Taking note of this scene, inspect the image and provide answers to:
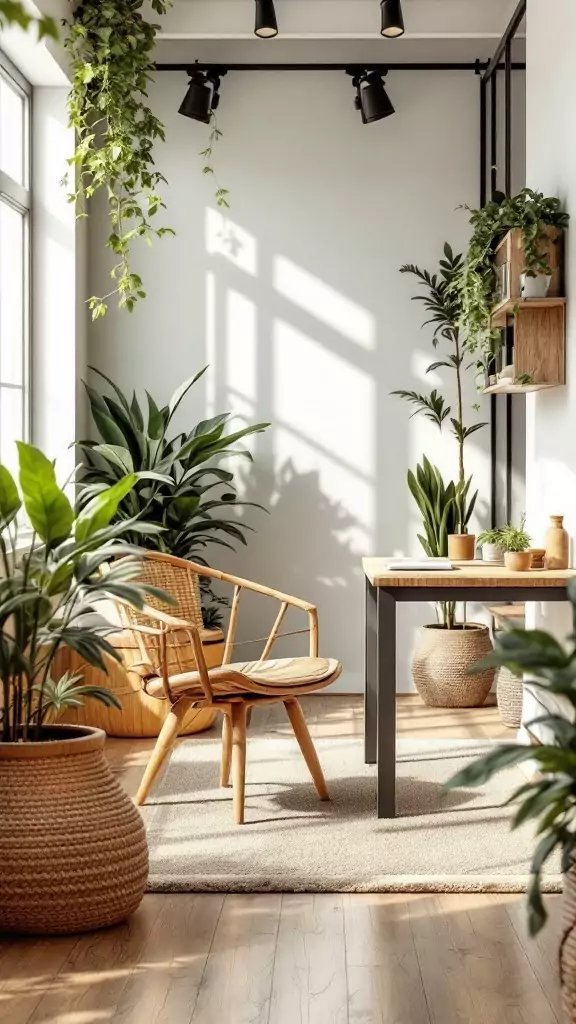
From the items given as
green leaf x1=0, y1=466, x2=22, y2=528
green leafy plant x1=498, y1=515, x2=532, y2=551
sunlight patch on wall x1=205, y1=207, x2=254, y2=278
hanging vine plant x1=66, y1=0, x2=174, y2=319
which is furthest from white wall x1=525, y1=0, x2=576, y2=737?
green leaf x1=0, y1=466, x2=22, y2=528

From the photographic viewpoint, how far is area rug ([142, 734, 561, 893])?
10.5 ft

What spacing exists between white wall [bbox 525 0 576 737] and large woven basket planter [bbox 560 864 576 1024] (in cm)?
213

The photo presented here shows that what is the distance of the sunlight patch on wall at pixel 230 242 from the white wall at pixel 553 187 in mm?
1697

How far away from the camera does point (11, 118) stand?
5203 millimetres

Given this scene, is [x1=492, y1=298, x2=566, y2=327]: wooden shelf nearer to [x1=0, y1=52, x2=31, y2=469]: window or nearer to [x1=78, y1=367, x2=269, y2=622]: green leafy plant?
[x1=78, y1=367, x2=269, y2=622]: green leafy plant

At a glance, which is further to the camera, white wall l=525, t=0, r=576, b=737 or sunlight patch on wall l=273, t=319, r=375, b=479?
sunlight patch on wall l=273, t=319, r=375, b=479

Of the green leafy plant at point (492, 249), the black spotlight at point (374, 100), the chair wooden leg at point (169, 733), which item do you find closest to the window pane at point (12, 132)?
the black spotlight at point (374, 100)

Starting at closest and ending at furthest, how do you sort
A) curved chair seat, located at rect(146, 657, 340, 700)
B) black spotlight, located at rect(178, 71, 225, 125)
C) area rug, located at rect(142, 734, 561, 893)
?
area rug, located at rect(142, 734, 561, 893) → curved chair seat, located at rect(146, 657, 340, 700) → black spotlight, located at rect(178, 71, 225, 125)

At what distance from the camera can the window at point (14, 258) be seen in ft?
16.7

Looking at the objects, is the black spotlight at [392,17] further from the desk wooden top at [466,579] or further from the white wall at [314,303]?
the desk wooden top at [466,579]

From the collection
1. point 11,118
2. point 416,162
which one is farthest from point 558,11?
point 11,118

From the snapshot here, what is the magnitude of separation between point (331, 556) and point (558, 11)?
288 centimetres

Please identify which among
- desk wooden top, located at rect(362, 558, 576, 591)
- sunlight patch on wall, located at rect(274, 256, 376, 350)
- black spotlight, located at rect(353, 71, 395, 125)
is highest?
black spotlight, located at rect(353, 71, 395, 125)

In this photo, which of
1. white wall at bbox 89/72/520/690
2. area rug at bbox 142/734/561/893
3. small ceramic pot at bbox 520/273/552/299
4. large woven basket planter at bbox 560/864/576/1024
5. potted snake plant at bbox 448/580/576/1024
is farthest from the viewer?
white wall at bbox 89/72/520/690
